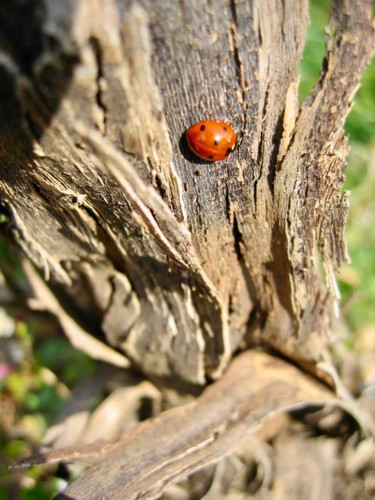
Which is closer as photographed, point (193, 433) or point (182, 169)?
point (182, 169)

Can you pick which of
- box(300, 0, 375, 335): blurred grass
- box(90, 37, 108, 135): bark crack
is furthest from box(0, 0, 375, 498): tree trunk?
box(300, 0, 375, 335): blurred grass

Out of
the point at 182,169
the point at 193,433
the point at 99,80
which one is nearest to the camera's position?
the point at 99,80

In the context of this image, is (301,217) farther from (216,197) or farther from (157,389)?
(157,389)

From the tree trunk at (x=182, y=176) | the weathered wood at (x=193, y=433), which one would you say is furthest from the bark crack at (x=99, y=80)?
the weathered wood at (x=193, y=433)

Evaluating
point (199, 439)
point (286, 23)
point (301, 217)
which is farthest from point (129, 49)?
point (199, 439)

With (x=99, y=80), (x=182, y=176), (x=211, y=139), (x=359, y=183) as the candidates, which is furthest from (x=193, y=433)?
(x=359, y=183)

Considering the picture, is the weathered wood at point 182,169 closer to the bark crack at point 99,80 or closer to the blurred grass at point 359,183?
the bark crack at point 99,80

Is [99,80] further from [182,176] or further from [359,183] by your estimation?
[359,183]
